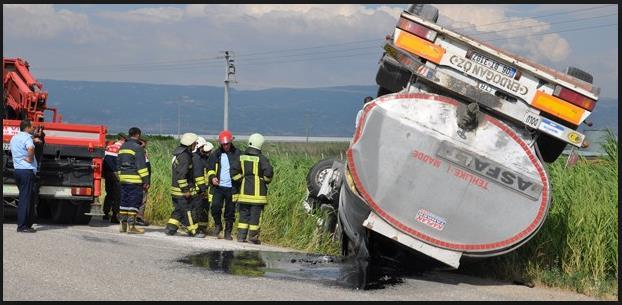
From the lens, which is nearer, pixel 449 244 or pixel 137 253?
pixel 449 244

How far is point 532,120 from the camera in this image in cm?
952

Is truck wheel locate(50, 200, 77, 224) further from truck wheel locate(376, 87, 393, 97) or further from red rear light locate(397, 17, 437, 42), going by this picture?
red rear light locate(397, 17, 437, 42)

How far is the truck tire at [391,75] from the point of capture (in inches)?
404

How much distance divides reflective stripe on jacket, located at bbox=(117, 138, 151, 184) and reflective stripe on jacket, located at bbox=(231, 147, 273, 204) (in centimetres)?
158

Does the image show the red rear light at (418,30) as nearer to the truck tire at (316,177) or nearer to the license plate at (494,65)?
the license plate at (494,65)

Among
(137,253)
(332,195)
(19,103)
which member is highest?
(19,103)

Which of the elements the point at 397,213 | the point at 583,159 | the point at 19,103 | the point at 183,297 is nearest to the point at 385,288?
the point at 397,213

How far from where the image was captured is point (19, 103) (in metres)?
15.0

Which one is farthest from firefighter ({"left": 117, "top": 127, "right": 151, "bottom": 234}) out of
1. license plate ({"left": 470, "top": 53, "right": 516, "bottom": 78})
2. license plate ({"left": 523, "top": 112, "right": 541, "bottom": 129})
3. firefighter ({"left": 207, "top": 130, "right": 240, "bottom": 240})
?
license plate ({"left": 523, "top": 112, "right": 541, "bottom": 129})

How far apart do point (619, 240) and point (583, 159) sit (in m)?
2.89

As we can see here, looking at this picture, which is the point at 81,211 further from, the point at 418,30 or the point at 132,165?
the point at 418,30

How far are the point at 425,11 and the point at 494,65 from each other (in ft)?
3.67

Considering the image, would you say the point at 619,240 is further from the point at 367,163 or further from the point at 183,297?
the point at 183,297

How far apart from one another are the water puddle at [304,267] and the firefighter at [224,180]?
1.71 metres
